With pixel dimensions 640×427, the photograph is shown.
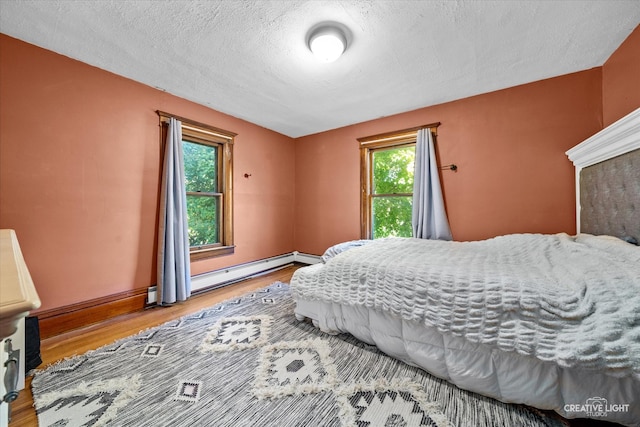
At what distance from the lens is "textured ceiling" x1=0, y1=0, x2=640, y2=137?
150cm

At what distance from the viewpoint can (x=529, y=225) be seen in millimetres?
2457

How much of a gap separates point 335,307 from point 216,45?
2244 millimetres

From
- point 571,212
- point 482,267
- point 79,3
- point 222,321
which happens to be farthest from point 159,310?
point 571,212

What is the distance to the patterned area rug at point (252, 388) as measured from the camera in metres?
1.15

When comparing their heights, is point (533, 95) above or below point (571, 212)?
above

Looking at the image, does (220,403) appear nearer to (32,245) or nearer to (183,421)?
(183,421)

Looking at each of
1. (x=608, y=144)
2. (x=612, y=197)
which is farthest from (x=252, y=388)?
(x=608, y=144)

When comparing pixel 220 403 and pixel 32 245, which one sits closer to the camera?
pixel 220 403

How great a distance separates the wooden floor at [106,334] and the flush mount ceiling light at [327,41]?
2.54 meters

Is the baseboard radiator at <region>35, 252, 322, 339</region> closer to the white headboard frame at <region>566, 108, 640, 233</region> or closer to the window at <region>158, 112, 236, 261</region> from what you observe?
the window at <region>158, 112, 236, 261</region>

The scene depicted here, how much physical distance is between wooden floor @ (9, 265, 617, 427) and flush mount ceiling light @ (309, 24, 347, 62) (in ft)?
8.34

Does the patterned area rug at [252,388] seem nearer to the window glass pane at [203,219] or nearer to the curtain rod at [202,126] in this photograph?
the window glass pane at [203,219]

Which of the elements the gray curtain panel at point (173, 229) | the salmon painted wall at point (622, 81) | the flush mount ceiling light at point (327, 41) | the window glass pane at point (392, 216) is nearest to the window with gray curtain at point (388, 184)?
the window glass pane at point (392, 216)

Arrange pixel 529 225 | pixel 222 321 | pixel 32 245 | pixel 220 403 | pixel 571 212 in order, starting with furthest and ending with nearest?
pixel 529 225
pixel 571 212
pixel 222 321
pixel 32 245
pixel 220 403
